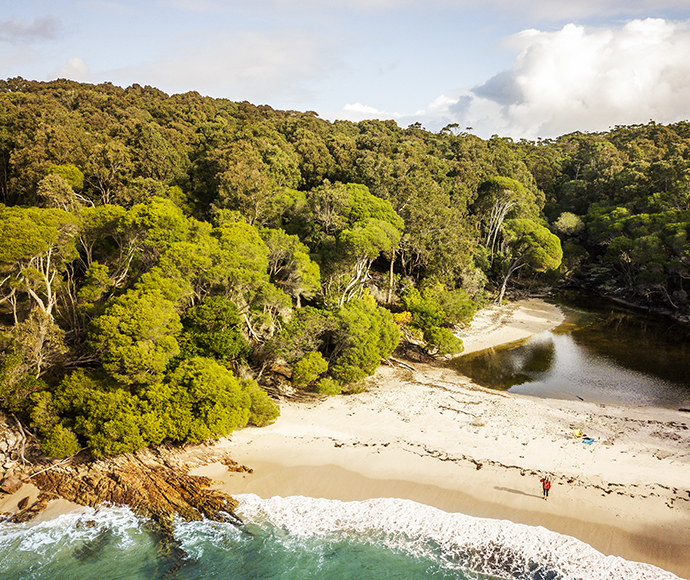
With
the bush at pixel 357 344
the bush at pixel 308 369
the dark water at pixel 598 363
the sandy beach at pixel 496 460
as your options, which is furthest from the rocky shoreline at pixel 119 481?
the dark water at pixel 598 363

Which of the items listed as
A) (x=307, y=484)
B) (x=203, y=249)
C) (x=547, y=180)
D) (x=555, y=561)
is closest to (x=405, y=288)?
(x=203, y=249)

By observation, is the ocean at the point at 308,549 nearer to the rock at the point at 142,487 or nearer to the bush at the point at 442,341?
the rock at the point at 142,487

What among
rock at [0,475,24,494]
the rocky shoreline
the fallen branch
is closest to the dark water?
the fallen branch

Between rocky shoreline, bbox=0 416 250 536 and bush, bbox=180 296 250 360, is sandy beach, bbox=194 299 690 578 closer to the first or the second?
rocky shoreline, bbox=0 416 250 536

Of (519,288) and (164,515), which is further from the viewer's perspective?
(519,288)

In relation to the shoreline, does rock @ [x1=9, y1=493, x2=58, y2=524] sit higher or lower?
lower

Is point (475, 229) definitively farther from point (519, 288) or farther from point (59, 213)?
point (59, 213)

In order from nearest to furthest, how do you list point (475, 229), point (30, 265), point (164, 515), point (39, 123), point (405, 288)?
1. point (164, 515)
2. point (30, 265)
3. point (39, 123)
4. point (405, 288)
5. point (475, 229)
